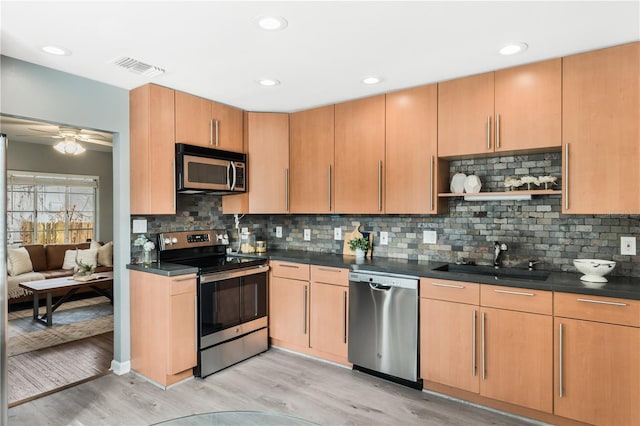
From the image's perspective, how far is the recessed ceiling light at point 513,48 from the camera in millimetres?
2338

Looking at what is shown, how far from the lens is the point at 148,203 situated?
309 cm

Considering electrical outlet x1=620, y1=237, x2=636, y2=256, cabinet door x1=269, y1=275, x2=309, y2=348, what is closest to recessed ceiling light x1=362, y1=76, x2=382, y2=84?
cabinet door x1=269, y1=275, x2=309, y2=348

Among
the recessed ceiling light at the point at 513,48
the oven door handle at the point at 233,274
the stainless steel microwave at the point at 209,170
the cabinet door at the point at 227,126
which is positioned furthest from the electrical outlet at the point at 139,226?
the recessed ceiling light at the point at 513,48

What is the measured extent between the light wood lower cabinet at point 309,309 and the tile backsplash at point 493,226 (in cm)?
61

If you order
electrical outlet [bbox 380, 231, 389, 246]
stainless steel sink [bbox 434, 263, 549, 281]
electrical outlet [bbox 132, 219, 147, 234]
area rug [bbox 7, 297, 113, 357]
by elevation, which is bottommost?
area rug [bbox 7, 297, 113, 357]

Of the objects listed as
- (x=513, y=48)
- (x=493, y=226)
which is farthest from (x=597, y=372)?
(x=513, y=48)

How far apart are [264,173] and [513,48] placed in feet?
7.98

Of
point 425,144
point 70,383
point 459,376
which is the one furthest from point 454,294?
point 70,383

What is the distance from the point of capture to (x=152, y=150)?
3.10 m

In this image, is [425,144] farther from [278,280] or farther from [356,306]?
[278,280]

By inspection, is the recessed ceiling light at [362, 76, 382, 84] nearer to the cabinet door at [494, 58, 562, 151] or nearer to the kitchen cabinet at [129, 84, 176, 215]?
the cabinet door at [494, 58, 562, 151]

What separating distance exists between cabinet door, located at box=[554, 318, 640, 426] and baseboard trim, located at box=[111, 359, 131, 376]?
3217 millimetres

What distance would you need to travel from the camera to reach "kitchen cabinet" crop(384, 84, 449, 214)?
10.0 feet

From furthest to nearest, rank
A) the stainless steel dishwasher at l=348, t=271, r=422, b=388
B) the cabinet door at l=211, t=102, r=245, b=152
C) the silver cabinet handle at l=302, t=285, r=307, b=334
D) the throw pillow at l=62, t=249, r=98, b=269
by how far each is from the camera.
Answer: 1. the throw pillow at l=62, t=249, r=98, b=269
2. the cabinet door at l=211, t=102, r=245, b=152
3. the silver cabinet handle at l=302, t=285, r=307, b=334
4. the stainless steel dishwasher at l=348, t=271, r=422, b=388
